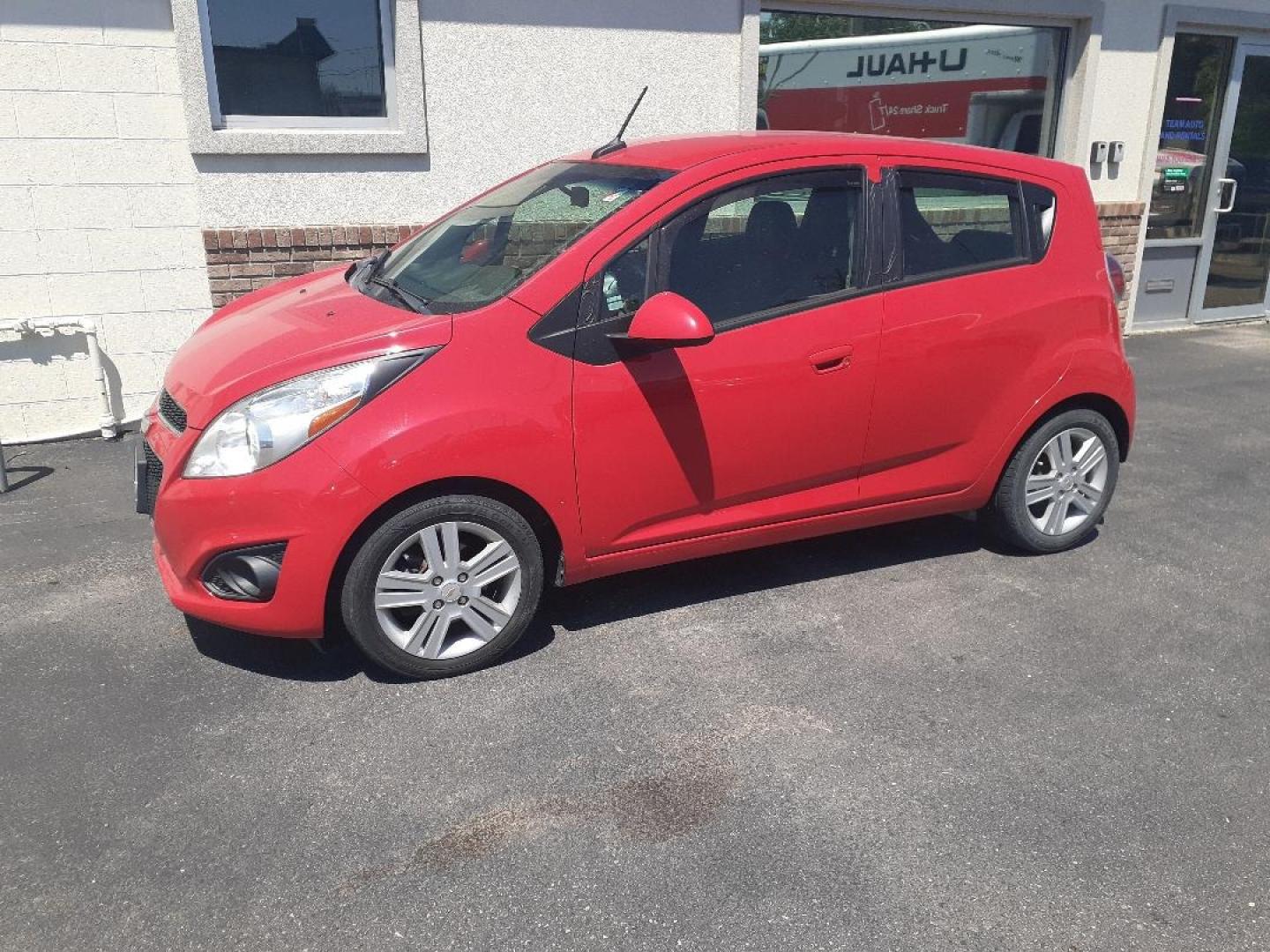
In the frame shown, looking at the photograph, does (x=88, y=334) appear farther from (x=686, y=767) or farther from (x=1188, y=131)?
(x=1188, y=131)

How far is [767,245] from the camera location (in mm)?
3939

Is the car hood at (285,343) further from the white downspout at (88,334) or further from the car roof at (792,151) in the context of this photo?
the white downspout at (88,334)

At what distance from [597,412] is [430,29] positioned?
14.3 ft

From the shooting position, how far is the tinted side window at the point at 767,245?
376cm

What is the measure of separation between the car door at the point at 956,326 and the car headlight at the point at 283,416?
1.90 metres

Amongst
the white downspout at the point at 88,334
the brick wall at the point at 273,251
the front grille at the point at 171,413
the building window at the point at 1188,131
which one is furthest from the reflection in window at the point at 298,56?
the building window at the point at 1188,131

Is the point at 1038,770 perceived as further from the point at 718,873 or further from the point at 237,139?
the point at 237,139

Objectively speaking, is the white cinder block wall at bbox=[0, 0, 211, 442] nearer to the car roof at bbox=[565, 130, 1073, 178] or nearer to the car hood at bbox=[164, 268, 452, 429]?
the car hood at bbox=[164, 268, 452, 429]

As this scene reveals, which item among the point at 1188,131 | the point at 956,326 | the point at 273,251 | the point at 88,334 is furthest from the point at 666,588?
the point at 1188,131

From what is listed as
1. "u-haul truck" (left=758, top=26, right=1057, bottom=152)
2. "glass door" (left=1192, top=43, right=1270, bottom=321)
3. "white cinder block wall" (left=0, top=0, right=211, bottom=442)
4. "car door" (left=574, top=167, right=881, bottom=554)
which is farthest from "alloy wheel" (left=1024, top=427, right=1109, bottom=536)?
"glass door" (left=1192, top=43, right=1270, bottom=321)

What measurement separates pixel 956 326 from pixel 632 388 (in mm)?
1391

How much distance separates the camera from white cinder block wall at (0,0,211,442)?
6.05 metres

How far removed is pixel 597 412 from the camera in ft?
11.8

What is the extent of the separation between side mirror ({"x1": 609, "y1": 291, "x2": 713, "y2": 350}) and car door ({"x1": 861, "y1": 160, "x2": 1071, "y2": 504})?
36.4 inches
